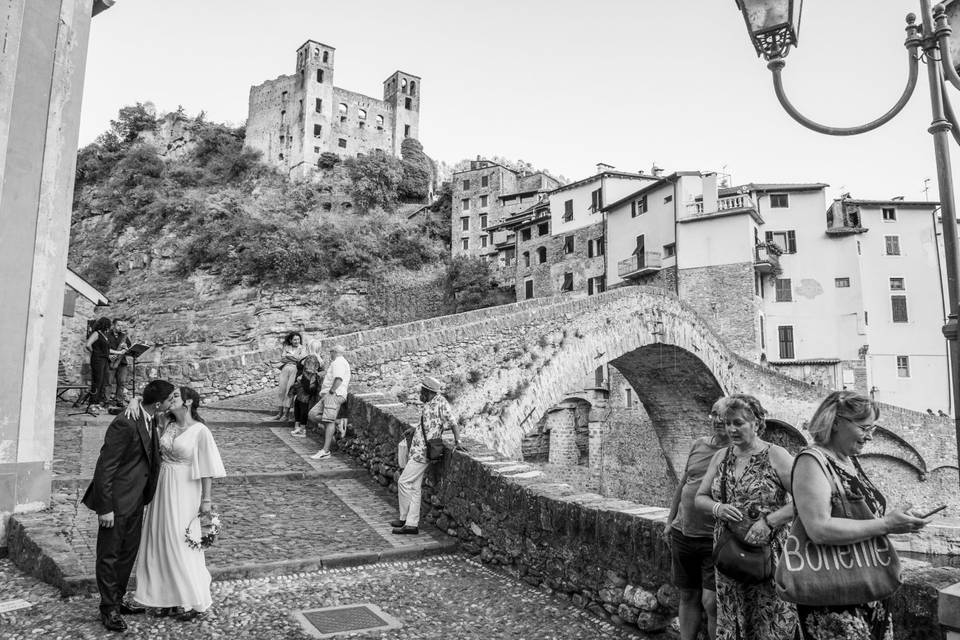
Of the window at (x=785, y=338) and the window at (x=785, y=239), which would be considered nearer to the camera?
the window at (x=785, y=338)

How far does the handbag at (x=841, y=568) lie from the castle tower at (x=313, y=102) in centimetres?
5230

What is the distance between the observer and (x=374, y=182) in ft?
144

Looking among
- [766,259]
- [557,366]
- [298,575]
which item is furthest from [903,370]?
[298,575]

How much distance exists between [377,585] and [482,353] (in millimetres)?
7972

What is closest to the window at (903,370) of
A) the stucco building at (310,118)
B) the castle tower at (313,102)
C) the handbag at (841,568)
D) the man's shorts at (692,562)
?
the man's shorts at (692,562)

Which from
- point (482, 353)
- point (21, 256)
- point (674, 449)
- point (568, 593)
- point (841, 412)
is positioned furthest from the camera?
point (674, 449)

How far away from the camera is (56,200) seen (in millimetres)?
5801

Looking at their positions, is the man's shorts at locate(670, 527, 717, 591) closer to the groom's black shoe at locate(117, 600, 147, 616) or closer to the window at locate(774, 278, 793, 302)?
the groom's black shoe at locate(117, 600, 147, 616)

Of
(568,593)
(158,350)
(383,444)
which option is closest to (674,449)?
(383,444)

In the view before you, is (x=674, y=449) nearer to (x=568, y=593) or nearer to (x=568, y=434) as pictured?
(x=568, y=434)

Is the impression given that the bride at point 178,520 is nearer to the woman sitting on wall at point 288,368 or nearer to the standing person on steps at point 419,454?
the standing person on steps at point 419,454

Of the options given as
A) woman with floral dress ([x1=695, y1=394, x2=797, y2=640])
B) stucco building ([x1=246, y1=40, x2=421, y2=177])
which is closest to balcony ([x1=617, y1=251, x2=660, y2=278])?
woman with floral dress ([x1=695, y1=394, x2=797, y2=640])

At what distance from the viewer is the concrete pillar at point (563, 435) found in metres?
29.3

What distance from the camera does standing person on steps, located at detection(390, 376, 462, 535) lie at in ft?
19.8
